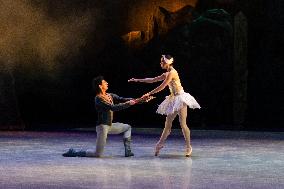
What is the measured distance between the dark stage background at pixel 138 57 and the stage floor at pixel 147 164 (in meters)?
4.22

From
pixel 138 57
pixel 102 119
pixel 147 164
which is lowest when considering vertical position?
pixel 147 164

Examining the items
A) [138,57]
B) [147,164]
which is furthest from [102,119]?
[138,57]

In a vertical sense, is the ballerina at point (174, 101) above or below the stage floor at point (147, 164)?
above

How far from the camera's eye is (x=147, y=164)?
45.2ft

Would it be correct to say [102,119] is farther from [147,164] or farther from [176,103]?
[147,164]

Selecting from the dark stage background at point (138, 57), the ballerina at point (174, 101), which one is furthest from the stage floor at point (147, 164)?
the dark stage background at point (138, 57)

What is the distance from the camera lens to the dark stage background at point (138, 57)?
81.5 ft

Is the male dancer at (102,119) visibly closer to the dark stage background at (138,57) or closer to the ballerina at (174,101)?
the ballerina at (174,101)

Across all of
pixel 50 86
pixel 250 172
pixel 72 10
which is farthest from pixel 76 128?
pixel 250 172

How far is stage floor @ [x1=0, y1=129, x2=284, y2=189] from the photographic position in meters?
11.2

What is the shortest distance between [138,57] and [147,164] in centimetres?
1266

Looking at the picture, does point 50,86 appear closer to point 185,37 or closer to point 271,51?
point 185,37

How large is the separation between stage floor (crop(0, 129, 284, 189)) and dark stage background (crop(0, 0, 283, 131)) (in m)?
4.22

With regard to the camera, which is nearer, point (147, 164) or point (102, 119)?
point (147, 164)
